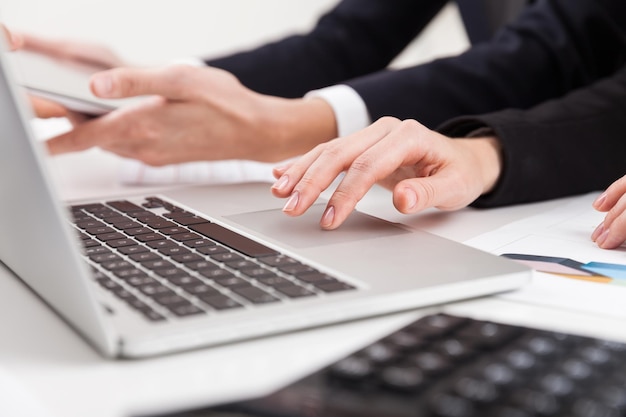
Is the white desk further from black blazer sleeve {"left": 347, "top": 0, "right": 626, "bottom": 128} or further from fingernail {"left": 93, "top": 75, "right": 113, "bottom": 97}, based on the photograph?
black blazer sleeve {"left": 347, "top": 0, "right": 626, "bottom": 128}

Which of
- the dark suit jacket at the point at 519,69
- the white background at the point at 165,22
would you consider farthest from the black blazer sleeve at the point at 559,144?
the white background at the point at 165,22

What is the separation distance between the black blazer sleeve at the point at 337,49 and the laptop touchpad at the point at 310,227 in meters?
0.61

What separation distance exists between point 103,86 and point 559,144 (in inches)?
17.9

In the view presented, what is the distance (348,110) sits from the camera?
0.93 meters

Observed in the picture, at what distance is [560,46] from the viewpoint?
1031 mm

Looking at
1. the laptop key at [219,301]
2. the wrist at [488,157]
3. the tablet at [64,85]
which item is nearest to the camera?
the laptop key at [219,301]

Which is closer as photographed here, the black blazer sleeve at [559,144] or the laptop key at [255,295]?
the laptop key at [255,295]

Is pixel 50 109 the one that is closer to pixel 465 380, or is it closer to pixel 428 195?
pixel 428 195

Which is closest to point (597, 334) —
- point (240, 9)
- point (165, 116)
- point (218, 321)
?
point (218, 321)

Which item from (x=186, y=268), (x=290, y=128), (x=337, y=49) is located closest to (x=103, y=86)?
(x=290, y=128)

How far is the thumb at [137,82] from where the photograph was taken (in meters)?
0.86

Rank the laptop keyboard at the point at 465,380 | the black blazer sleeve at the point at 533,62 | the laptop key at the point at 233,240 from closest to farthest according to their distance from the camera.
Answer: the laptop keyboard at the point at 465,380 → the laptop key at the point at 233,240 → the black blazer sleeve at the point at 533,62

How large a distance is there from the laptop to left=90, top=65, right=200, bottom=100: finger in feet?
0.87

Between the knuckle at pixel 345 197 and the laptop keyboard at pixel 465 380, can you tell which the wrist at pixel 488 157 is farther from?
the laptop keyboard at pixel 465 380
